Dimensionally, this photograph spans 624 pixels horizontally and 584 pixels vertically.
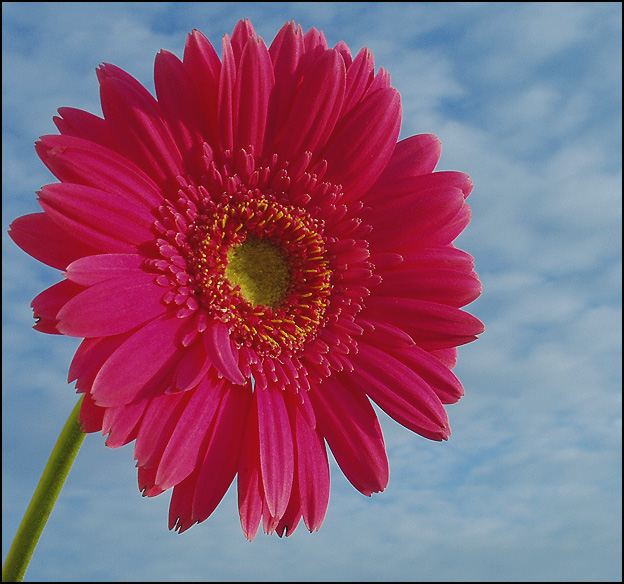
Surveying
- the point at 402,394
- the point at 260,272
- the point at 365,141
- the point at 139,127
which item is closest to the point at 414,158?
A: the point at 365,141

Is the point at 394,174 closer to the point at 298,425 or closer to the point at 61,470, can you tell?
the point at 298,425

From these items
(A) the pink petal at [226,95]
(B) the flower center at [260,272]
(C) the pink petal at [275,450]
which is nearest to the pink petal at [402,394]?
(C) the pink petal at [275,450]

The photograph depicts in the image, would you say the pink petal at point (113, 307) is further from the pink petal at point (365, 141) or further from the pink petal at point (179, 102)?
the pink petal at point (365, 141)

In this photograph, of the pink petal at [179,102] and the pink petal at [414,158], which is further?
the pink petal at [414,158]

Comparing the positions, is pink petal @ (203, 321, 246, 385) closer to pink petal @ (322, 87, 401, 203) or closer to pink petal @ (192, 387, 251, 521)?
pink petal @ (192, 387, 251, 521)

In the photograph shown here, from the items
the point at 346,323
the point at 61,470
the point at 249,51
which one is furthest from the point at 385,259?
the point at 61,470
